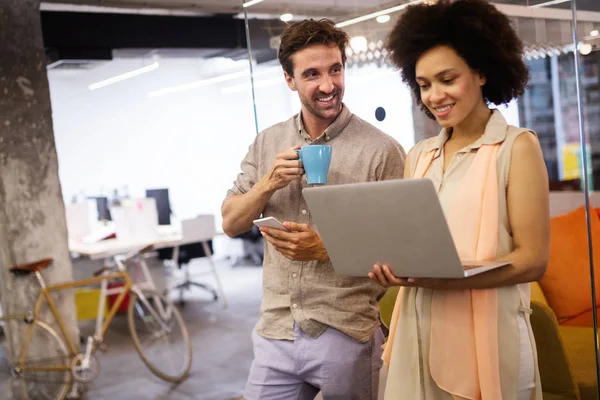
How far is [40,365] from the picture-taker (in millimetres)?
4477

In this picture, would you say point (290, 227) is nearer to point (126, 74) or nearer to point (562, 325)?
point (562, 325)

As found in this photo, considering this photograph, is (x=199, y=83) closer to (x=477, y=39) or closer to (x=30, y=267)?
(x=30, y=267)

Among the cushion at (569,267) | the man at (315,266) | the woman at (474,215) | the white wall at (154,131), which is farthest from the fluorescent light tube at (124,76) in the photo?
the woman at (474,215)

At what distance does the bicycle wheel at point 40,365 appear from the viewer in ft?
14.6

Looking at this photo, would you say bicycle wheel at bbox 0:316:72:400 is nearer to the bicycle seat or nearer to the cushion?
the bicycle seat

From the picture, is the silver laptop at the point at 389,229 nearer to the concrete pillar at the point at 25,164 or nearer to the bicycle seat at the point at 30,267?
the bicycle seat at the point at 30,267

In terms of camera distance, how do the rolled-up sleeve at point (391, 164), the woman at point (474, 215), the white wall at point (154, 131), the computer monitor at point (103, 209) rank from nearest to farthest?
the woman at point (474, 215) → the rolled-up sleeve at point (391, 164) → the computer monitor at point (103, 209) → the white wall at point (154, 131)

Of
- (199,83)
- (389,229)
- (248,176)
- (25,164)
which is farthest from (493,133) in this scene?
(199,83)

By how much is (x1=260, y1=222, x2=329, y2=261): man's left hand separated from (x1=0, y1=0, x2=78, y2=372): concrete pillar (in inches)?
123

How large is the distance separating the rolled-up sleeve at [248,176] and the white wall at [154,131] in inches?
269

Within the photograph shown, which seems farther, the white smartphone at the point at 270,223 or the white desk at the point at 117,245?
the white desk at the point at 117,245

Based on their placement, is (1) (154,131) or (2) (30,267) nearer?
(2) (30,267)

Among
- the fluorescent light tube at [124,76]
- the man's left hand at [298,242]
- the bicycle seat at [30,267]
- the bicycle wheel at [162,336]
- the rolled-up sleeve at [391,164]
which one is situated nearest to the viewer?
the man's left hand at [298,242]

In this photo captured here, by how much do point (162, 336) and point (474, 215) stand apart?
404cm
